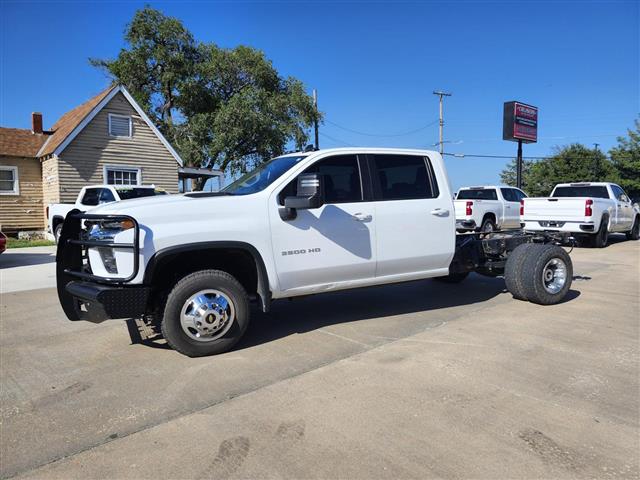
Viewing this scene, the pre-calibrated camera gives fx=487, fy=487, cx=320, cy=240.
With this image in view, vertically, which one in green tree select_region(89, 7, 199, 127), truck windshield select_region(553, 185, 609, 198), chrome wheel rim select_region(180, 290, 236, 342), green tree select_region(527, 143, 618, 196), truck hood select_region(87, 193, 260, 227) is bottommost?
chrome wheel rim select_region(180, 290, 236, 342)

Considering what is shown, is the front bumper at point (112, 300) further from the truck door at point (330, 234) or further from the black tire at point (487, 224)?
the black tire at point (487, 224)

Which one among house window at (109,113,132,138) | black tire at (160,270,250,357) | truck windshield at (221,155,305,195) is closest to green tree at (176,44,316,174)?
house window at (109,113,132,138)

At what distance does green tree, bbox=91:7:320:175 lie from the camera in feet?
87.6

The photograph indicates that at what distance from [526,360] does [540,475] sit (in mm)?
1941

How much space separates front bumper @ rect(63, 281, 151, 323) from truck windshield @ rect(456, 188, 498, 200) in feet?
50.4

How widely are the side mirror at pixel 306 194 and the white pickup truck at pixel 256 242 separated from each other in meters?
0.01

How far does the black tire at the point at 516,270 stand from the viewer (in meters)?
6.69

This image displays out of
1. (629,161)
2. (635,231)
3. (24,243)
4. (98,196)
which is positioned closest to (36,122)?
(24,243)

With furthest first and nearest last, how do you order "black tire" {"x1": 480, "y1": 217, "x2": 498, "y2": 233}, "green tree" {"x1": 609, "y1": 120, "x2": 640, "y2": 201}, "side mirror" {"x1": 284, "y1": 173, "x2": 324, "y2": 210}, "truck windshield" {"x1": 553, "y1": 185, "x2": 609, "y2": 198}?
"green tree" {"x1": 609, "y1": 120, "x2": 640, "y2": 201} < "black tire" {"x1": 480, "y1": 217, "x2": 498, "y2": 233} < "truck windshield" {"x1": 553, "y1": 185, "x2": 609, "y2": 198} < "side mirror" {"x1": 284, "y1": 173, "x2": 324, "y2": 210}

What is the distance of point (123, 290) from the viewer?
4215 millimetres

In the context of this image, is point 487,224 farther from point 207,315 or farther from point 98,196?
point 207,315

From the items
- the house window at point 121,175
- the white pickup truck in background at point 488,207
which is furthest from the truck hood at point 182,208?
the house window at point 121,175

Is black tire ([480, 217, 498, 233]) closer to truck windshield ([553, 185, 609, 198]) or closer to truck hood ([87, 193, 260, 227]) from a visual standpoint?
truck windshield ([553, 185, 609, 198])

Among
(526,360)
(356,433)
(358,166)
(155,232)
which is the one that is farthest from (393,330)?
(155,232)
